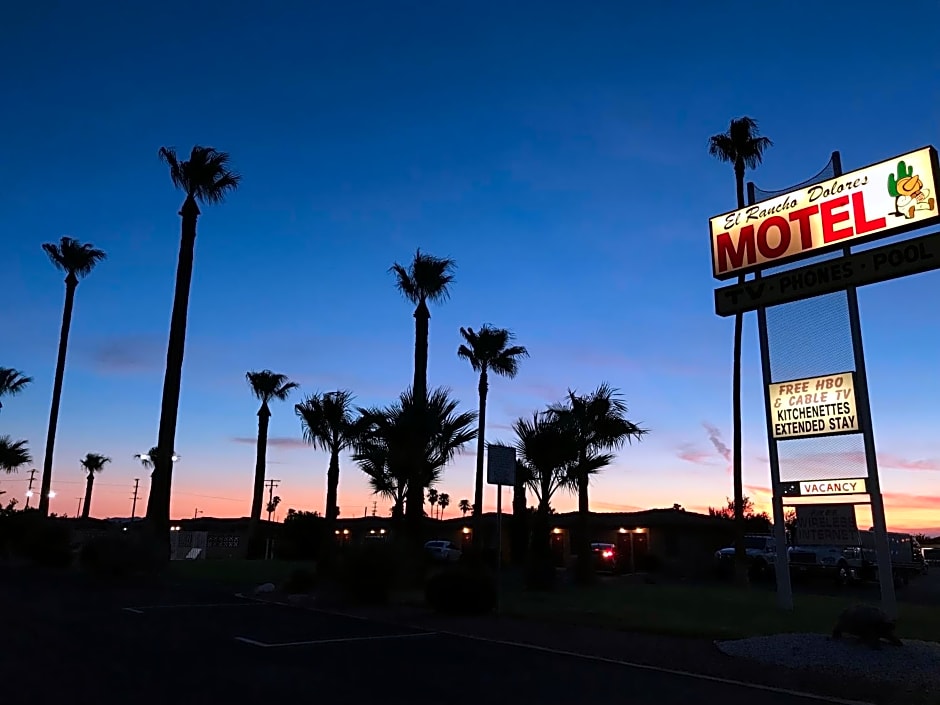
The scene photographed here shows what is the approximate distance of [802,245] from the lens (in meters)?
16.4

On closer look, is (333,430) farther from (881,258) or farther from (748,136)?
Answer: (881,258)

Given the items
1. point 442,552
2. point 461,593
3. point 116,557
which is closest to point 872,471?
point 461,593

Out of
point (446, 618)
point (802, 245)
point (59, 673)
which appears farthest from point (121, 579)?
point (802, 245)

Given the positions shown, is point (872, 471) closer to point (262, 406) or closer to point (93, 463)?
point (262, 406)

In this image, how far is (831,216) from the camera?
626 inches

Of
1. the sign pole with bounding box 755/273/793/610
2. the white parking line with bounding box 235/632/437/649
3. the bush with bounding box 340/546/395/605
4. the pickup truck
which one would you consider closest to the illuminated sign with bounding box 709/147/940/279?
the sign pole with bounding box 755/273/793/610

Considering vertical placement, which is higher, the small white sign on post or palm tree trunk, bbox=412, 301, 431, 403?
palm tree trunk, bbox=412, 301, 431, 403

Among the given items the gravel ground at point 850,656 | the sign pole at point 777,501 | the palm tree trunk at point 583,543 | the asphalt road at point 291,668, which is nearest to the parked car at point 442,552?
the palm tree trunk at point 583,543

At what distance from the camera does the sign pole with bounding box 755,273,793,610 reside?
1630 cm

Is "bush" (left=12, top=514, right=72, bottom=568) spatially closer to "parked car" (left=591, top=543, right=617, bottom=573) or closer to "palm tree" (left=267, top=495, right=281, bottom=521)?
"parked car" (left=591, top=543, right=617, bottom=573)

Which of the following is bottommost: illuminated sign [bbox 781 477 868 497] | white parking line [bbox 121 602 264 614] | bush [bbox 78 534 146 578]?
white parking line [bbox 121 602 264 614]

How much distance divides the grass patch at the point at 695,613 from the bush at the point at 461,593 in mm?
511

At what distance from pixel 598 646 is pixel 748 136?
2049 centimetres

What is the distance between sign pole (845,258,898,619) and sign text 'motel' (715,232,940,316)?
14.7 inches
